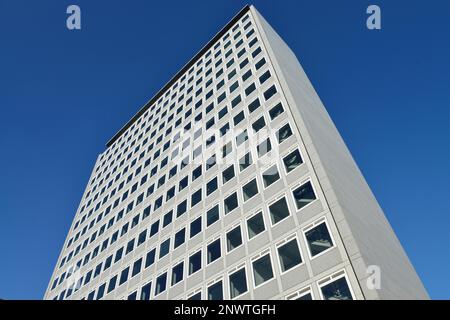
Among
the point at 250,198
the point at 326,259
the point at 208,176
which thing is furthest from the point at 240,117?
the point at 326,259

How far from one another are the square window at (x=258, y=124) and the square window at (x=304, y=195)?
8876mm

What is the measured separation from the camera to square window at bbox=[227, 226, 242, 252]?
22.9 metres

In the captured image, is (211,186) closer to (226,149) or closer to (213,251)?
(226,149)

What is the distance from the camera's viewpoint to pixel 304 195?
21.4 meters

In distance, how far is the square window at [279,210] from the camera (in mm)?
21594

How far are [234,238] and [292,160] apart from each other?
21.0 ft

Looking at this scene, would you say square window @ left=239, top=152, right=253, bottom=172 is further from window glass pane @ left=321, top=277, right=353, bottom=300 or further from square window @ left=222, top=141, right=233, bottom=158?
window glass pane @ left=321, top=277, right=353, bottom=300

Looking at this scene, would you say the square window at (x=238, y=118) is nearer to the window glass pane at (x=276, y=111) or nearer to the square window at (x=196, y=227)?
the window glass pane at (x=276, y=111)

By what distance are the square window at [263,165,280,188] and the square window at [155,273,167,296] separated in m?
10.1

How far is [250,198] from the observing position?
24641 millimetres

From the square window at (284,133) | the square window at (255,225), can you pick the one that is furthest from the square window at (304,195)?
the square window at (284,133)

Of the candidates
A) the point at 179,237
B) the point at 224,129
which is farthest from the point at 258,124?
the point at 179,237
